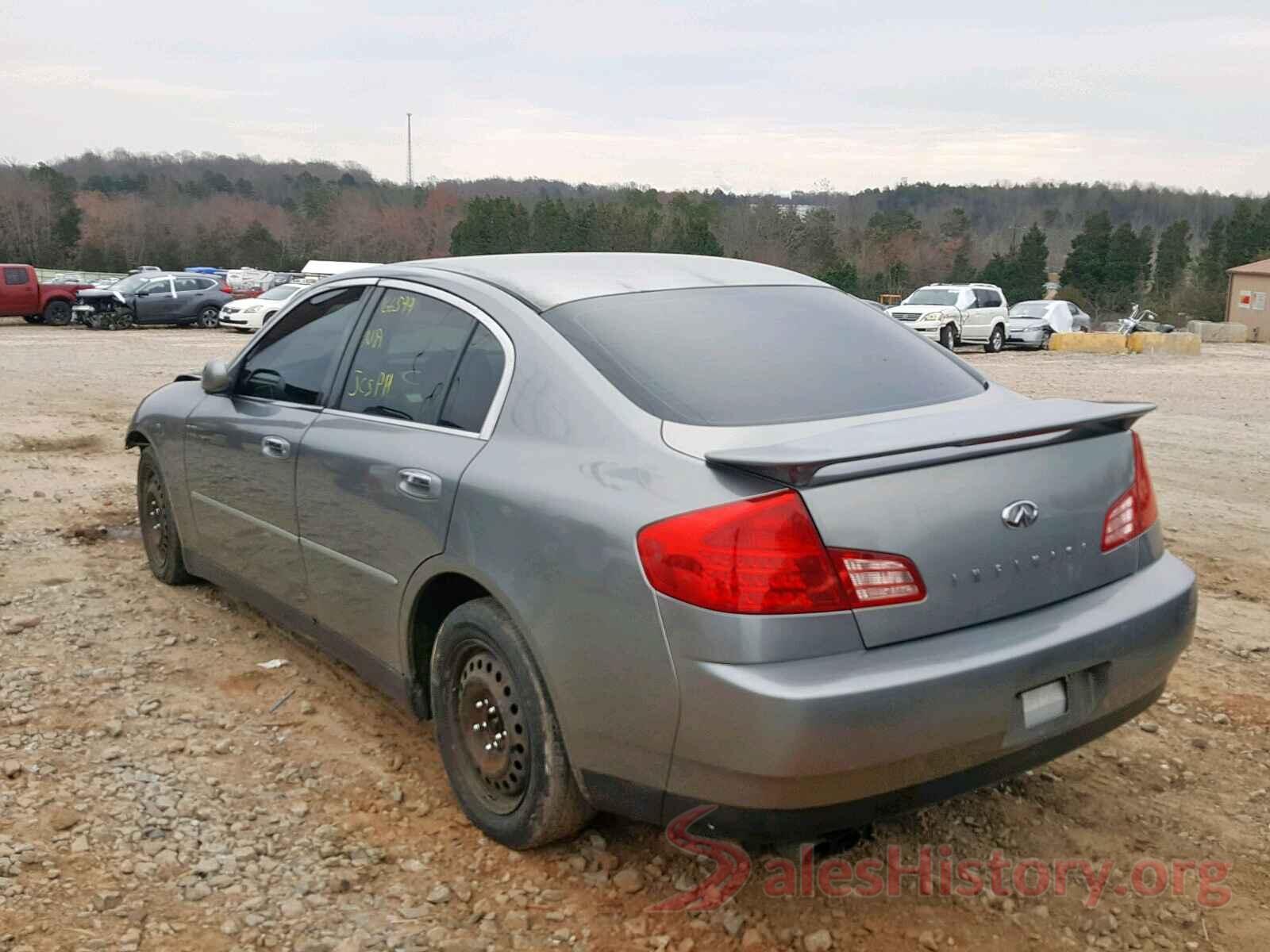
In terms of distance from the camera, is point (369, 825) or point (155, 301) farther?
point (155, 301)

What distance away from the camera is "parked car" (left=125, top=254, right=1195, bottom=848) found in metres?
2.54

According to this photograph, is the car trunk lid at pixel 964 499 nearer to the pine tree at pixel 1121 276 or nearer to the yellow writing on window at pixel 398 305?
the yellow writing on window at pixel 398 305

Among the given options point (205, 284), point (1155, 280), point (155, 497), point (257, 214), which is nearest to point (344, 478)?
point (155, 497)

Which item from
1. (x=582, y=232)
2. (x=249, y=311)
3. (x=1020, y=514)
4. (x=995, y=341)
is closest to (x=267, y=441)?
(x=1020, y=514)

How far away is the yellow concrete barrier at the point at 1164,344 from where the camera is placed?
2844 centimetres

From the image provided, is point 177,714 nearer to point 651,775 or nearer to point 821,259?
point 651,775

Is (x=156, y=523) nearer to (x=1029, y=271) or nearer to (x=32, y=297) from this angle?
(x=32, y=297)

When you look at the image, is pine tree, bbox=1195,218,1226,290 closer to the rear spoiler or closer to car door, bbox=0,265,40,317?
car door, bbox=0,265,40,317

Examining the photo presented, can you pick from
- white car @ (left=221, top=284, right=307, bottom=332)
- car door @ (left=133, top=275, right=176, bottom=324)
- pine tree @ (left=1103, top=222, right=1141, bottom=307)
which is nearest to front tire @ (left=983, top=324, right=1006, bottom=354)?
white car @ (left=221, top=284, right=307, bottom=332)

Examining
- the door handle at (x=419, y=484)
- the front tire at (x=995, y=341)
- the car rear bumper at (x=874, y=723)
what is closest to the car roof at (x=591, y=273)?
the door handle at (x=419, y=484)

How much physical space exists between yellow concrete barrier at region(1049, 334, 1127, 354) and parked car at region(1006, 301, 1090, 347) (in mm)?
618

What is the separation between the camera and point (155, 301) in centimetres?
3200

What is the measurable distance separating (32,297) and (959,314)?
2474 centimetres

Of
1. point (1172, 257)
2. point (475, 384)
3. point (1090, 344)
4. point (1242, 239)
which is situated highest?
point (1242, 239)
